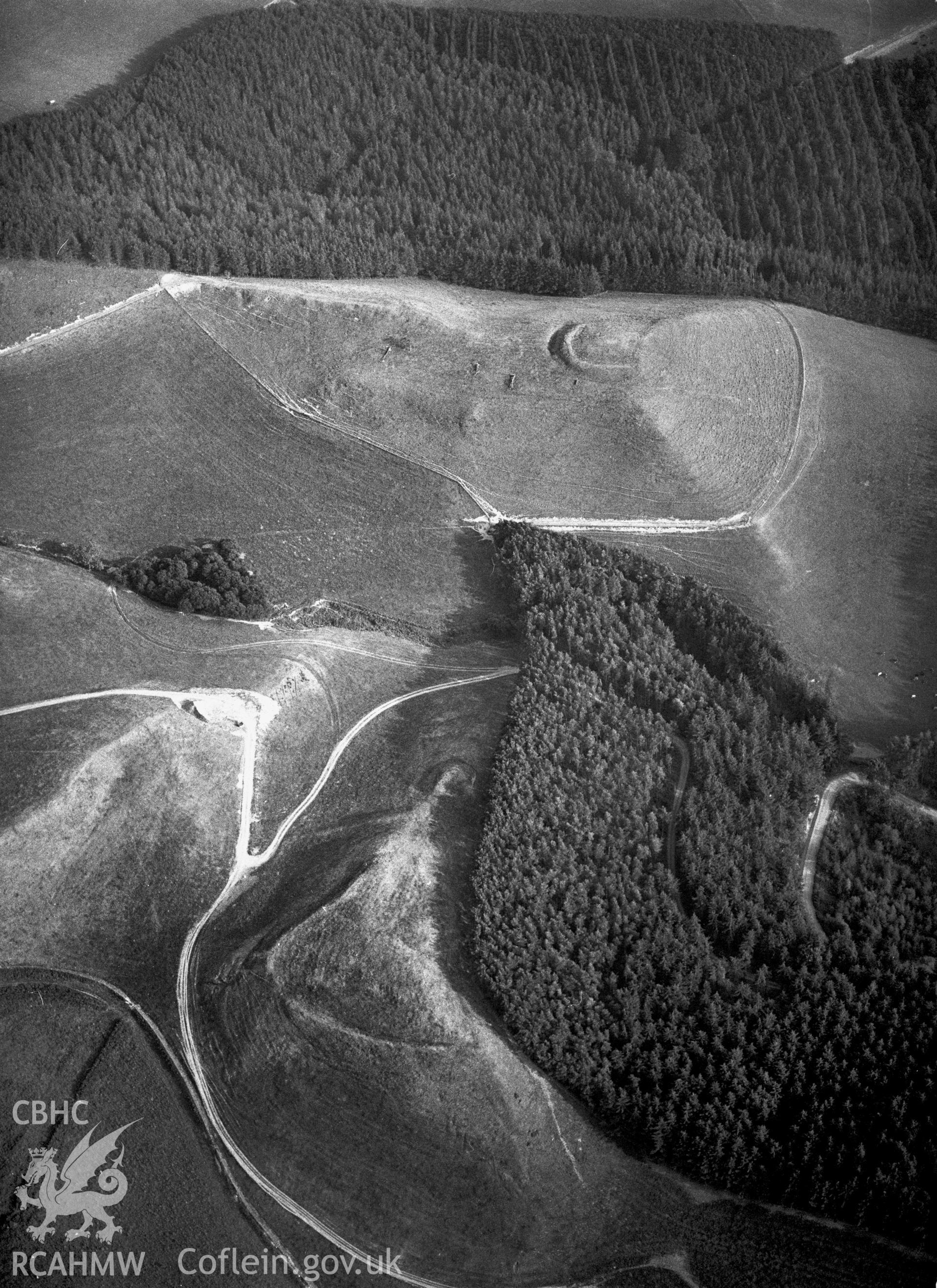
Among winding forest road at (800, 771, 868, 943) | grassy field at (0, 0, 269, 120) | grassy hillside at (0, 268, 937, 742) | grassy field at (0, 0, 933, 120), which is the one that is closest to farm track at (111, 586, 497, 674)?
grassy hillside at (0, 268, 937, 742)

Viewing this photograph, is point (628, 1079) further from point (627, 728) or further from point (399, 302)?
point (399, 302)

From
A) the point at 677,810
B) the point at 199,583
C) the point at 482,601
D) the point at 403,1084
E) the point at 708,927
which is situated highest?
the point at 199,583

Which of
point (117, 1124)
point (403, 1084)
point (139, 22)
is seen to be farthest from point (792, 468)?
point (139, 22)

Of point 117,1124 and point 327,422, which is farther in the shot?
point 327,422

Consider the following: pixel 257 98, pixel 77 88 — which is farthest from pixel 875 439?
pixel 77 88

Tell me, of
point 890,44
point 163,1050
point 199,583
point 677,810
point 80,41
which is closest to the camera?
point 163,1050

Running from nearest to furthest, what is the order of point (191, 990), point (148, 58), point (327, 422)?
point (191, 990) < point (327, 422) < point (148, 58)

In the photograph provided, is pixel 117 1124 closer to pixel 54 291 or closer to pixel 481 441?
pixel 481 441
